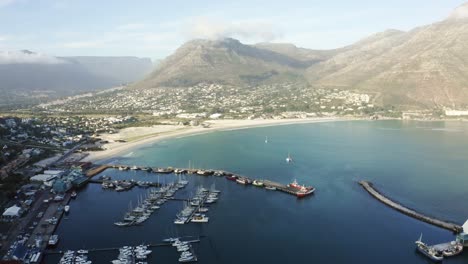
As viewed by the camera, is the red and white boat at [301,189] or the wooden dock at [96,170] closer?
the red and white boat at [301,189]

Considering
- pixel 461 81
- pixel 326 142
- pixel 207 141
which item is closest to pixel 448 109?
pixel 461 81

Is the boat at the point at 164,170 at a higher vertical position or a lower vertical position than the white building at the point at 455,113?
lower

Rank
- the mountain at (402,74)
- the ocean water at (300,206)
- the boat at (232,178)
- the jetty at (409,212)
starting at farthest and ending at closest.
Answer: the mountain at (402,74)
the boat at (232,178)
the jetty at (409,212)
the ocean water at (300,206)

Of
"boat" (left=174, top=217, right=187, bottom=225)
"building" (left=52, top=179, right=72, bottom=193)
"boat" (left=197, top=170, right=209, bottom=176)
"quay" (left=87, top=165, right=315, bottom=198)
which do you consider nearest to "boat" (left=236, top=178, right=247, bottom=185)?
"quay" (left=87, top=165, right=315, bottom=198)

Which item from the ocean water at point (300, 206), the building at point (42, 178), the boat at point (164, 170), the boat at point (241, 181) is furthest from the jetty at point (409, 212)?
the building at point (42, 178)

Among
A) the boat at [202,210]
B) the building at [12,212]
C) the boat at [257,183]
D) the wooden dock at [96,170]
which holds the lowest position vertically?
the boat at [202,210]

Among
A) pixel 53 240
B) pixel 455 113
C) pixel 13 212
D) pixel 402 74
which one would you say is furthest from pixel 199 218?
pixel 402 74

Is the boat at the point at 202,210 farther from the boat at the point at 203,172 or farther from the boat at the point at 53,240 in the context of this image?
the boat at the point at 203,172
